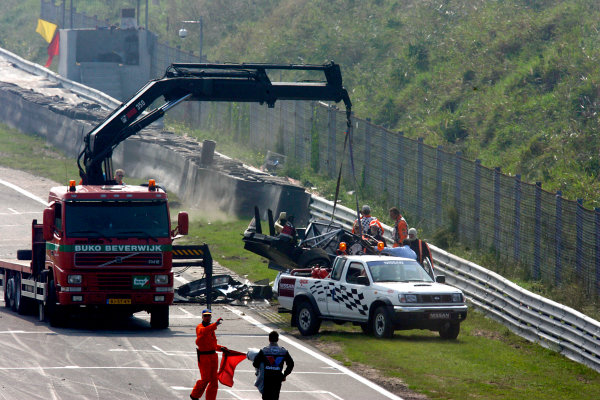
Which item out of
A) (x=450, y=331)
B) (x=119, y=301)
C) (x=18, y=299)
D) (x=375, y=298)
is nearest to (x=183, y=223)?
(x=119, y=301)

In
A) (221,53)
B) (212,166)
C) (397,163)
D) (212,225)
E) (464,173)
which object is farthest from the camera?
(221,53)

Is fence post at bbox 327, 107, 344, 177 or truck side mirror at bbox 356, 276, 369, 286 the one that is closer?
truck side mirror at bbox 356, 276, 369, 286

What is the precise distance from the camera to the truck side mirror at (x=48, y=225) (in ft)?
65.8

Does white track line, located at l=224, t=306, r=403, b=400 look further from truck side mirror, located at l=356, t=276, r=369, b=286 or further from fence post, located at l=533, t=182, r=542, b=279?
fence post, located at l=533, t=182, r=542, b=279

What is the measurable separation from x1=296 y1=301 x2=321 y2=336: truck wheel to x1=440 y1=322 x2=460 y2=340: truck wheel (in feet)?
8.25

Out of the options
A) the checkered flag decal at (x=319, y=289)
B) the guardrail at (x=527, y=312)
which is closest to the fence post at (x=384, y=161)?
the guardrail at (x=527, y=312)

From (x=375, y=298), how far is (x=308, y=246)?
16.0ft

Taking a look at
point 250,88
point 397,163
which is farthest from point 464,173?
point 250,88

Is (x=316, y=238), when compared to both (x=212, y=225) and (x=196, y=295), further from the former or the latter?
(x=212, y=225)

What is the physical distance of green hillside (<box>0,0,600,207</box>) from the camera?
106 feet

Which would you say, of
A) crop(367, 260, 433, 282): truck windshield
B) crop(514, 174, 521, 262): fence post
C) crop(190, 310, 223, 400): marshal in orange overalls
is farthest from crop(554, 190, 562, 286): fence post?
crop(190, 310, 223, 400): marshal in orange overalls

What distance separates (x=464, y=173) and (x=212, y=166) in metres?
12.7

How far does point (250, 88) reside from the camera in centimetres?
2431

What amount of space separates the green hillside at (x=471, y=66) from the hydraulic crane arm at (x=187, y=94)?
8471mm
